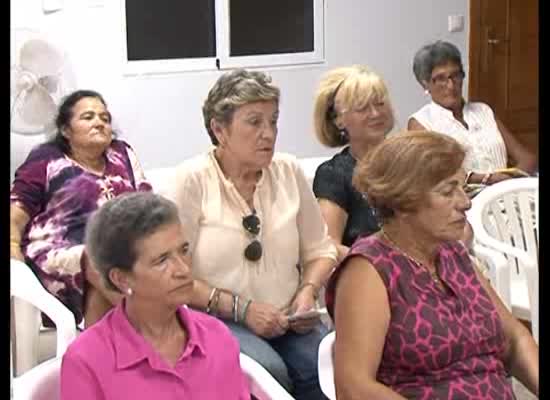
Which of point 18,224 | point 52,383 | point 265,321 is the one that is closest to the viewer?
point 52,383

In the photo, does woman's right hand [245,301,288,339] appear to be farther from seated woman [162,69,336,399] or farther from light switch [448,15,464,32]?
light switch [448,15,464,32]

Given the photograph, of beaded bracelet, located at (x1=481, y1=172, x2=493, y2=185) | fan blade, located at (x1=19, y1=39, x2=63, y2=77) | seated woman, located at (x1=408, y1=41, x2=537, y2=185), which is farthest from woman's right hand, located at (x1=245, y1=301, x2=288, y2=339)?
seated woman, located at (x1=408, y1=41, x2=537, y2=185)

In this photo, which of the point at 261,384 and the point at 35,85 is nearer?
the point at 261,384

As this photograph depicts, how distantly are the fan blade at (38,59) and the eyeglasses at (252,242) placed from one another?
962 mm

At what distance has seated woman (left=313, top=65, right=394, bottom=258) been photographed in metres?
2.31

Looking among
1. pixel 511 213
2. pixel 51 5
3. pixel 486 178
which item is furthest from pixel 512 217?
pixel 51 5

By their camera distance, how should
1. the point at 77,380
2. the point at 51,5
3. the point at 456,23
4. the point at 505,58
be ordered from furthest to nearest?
the point at 505,58 < the point at 456,23 < the point at 51,5 < the point at 77,380

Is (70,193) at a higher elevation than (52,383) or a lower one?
higher

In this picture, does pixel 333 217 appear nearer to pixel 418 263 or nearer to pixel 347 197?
pixel 347 197

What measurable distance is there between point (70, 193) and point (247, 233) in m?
0.54

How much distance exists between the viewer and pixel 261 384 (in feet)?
5.10

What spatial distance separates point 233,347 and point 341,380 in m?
0.18

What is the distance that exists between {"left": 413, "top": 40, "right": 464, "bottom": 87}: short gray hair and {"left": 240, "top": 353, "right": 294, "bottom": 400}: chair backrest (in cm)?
210

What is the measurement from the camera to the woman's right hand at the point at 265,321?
1.95m
